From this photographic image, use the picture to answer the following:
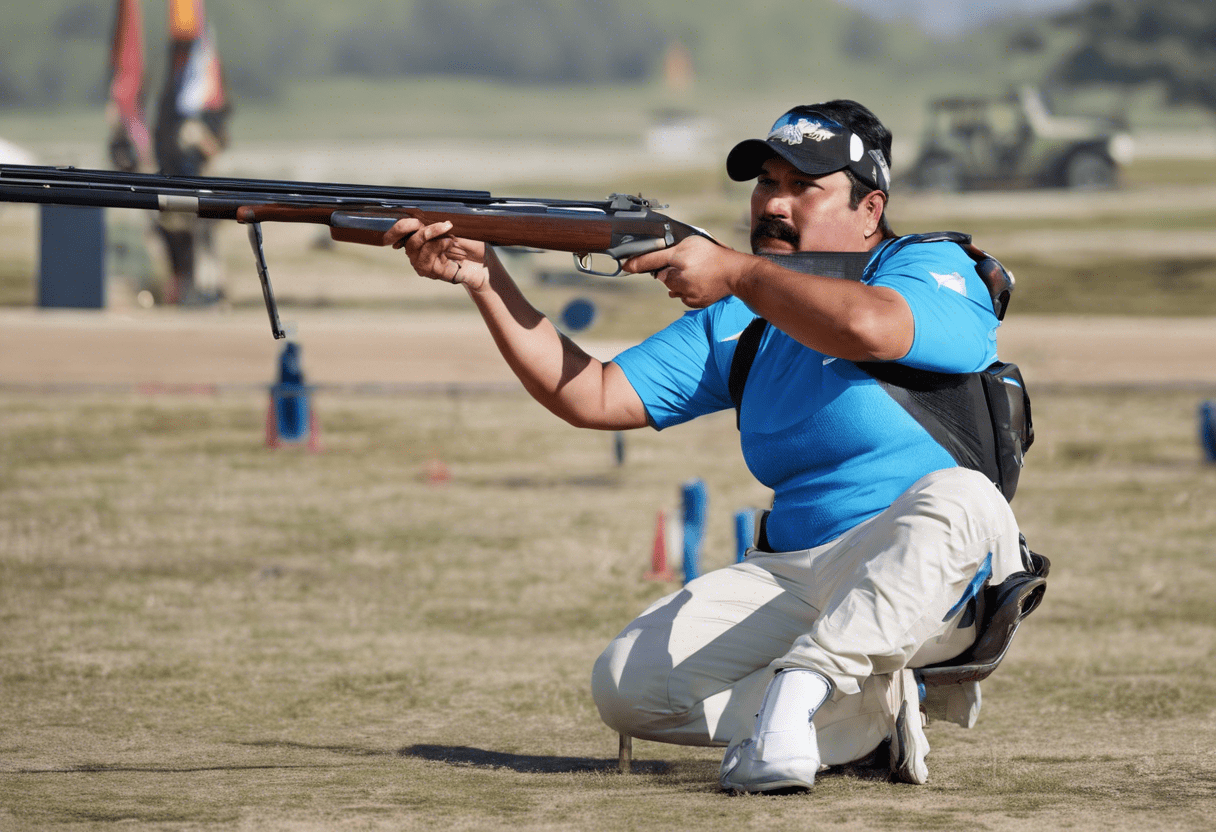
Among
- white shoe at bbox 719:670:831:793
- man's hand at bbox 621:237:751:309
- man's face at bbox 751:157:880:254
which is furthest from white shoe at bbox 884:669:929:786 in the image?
man's face at bbox 751:157:880:254

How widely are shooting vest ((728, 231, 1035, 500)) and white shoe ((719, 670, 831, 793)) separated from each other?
0.83 m

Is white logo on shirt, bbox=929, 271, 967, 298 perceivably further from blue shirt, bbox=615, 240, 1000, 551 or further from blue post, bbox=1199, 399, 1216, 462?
blue post, bbox=1199, 399, 1216, 462

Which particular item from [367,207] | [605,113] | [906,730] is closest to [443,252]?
[367,207]

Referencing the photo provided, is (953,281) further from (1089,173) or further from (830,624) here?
(1089,173)

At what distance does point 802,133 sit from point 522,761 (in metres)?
2.02

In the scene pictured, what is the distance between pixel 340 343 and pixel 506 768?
1541cm

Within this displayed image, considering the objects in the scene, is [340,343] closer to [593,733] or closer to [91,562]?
[91,562]

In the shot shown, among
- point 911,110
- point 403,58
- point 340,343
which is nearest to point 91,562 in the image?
point 340,343

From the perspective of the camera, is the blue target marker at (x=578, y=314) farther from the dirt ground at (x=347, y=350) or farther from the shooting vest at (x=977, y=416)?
the shooting vest at (x=977, y=416)

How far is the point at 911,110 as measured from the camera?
96.8 m

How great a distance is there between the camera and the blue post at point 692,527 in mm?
7227

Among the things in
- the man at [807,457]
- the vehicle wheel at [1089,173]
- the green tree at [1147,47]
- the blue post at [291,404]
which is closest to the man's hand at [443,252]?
the man at [807,457]

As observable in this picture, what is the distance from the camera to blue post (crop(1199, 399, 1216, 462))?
1108 cm

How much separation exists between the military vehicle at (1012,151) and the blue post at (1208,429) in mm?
29752
